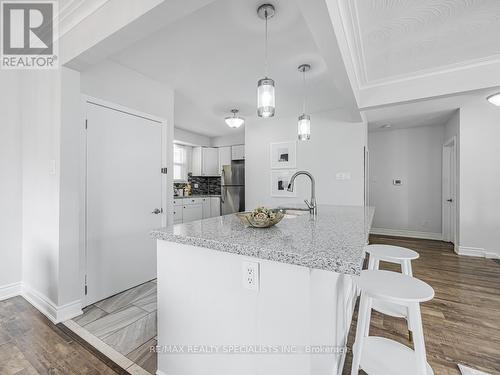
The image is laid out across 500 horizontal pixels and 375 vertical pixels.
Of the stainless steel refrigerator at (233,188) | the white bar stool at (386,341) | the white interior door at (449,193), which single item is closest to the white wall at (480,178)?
the white interior door at (449,193)

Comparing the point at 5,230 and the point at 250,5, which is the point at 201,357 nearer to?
the point at 250,5

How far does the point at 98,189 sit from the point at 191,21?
176cm

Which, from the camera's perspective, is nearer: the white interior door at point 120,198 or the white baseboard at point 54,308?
the white baseboard at point 54,308

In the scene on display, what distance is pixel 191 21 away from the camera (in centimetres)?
193

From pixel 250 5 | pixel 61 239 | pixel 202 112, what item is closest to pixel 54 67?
pixel 61 239

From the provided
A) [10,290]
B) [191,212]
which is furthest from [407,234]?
[10,290]

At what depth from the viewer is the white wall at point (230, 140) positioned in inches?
237

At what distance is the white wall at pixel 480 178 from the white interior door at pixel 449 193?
1.76ft

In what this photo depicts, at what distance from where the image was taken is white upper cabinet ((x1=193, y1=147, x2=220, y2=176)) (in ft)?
19.4

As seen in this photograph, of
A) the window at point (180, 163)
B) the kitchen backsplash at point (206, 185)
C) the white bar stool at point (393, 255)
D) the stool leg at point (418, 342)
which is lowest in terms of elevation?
the stool leg at point (418, 342)

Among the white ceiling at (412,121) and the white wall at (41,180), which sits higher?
the white ceiling at (412,121)

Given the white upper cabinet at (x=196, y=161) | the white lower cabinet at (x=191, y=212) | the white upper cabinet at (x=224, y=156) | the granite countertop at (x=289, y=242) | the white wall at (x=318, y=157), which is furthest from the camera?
the white upper cabinet at (x=196, y=161)

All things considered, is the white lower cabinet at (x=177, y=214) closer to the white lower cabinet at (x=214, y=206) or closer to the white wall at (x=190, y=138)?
the white lower cabinet at (x=214, y=206)

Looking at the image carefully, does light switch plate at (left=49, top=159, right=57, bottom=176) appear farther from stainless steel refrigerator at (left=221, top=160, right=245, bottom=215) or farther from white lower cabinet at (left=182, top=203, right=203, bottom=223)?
stainless steel refrigerator at (left=221, top=160, right=245, bottom=215)
